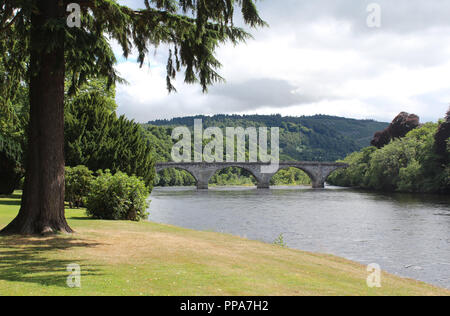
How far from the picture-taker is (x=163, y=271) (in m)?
7.24

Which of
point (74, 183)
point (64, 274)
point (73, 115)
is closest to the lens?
point (64, 274)

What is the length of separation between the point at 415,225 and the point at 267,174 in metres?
71.6

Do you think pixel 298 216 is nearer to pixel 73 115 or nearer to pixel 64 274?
pixel 73 115

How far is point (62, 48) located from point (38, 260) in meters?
4.65

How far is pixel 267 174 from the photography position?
95375mm

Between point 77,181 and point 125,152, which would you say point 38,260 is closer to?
point 77,181

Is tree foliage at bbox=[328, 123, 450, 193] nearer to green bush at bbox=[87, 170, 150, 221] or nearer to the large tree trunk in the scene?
green bush at bbox=[87, 170, 150, 221]

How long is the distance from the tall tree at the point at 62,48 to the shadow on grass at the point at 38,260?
852mm

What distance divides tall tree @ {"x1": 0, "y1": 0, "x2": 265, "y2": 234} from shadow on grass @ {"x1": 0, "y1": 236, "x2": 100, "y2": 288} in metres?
0.85

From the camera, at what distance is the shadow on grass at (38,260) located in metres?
6.51

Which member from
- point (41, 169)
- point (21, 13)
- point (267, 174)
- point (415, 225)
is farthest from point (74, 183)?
point (267, 174)

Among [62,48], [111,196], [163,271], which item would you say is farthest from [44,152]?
[111,196]

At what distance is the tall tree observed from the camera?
933cm

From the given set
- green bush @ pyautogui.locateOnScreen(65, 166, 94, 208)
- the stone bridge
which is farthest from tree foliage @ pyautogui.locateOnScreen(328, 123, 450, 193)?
green bush @ pyautogui.locateOnScreen(65, 166, 94, 208)
